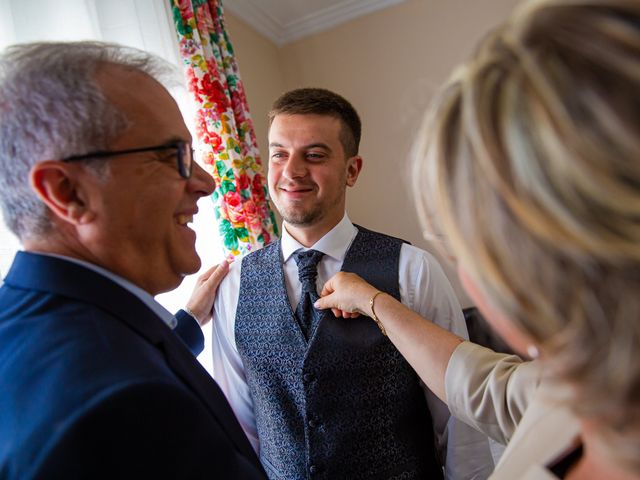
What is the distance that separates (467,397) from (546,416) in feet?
0.77

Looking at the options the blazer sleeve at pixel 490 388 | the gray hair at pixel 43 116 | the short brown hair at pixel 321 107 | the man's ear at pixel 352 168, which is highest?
the gray hair at pixel 43 116

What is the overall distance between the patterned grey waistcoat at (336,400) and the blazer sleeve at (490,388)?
265 mm

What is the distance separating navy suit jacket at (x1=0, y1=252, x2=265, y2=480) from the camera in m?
0.50

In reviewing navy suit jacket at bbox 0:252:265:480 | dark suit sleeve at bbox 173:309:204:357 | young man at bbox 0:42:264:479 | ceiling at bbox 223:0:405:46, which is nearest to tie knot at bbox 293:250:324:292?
dark suit sleeve at bbox 173:309:204:357

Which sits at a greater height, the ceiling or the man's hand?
the ceiling

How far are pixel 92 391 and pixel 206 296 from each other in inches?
33.6

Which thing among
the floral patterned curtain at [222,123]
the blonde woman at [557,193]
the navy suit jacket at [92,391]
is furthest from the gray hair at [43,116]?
the floral patterned curtain at [222,123]

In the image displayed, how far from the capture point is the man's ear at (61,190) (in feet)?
2.23

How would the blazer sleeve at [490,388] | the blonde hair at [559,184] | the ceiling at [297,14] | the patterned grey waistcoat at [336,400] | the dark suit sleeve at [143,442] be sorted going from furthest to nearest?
1. the ceiling at [297,14]
2. the patterned grey waistcoat at [336,400]
3. the blazer sleeve at [490,388]
4. the dark suit sleeve at [143,442]
5. the blonde hair at [559,184]

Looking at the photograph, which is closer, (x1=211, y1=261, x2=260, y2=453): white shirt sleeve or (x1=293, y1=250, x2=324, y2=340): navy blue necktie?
(x1=293, y1=250, x2=324, y2=340): navy blue necktie

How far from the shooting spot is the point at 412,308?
1.22 metres

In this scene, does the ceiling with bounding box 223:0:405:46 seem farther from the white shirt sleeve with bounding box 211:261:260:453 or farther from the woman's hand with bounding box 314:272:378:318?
the woman's hand with bounding box 314:272:378:318

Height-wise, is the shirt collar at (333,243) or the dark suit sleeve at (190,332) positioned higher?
the shirt collar at (333,243)

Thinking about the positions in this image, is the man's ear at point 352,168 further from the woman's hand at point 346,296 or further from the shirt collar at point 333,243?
the woman's hand at point 346,296
